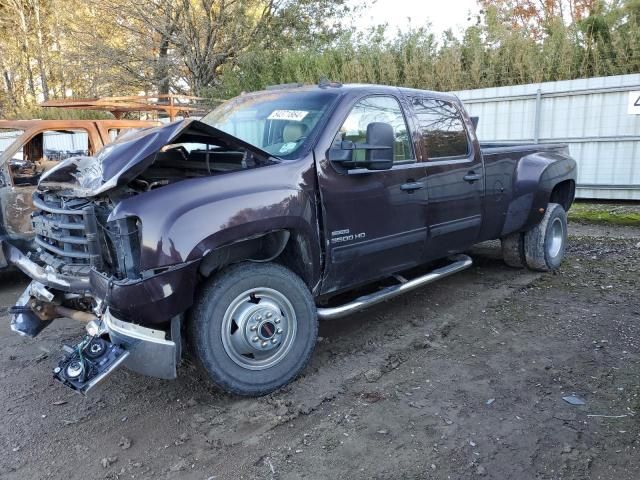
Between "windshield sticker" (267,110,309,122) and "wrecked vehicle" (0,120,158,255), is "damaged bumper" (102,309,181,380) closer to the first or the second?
"windshield sticker" (267,110,309,122)

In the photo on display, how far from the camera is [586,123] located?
31.1 ft

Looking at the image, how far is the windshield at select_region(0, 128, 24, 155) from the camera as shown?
6.30 meters

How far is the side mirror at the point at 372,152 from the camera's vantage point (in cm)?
351

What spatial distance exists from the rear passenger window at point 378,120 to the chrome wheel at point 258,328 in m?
1.22

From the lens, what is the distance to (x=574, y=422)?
2979 millimetres

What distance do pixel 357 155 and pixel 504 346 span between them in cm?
191

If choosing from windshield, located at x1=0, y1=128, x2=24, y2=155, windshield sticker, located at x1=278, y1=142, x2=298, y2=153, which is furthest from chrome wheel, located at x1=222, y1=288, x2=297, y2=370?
windshield, located at x1=0, y1=128, x2=24, y2=155

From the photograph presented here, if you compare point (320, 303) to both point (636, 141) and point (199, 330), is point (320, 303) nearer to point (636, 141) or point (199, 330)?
point (199, 330)

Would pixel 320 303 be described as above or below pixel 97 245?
below

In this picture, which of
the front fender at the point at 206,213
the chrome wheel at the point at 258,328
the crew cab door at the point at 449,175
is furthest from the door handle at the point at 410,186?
the chrome wheel at the point at 258,328

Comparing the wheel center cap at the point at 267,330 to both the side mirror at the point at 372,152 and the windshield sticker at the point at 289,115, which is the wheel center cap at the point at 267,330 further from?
the windshield sticker at the point at 289,115

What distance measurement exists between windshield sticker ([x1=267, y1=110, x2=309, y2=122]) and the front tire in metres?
1.17

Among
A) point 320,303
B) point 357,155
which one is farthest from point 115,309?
point 320,303

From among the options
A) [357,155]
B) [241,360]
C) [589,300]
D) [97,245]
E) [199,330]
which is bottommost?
[589,300]
